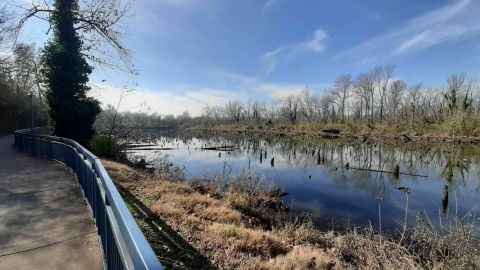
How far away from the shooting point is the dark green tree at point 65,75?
17344 mm

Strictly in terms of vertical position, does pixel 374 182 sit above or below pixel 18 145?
below

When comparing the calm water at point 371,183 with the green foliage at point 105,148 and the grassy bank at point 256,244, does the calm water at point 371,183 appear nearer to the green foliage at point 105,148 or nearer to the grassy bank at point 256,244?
the grassy bank at point 256,244

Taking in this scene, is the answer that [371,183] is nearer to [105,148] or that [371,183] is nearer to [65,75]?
[105,148]

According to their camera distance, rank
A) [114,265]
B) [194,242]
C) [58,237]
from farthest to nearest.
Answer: [194,242] → [58,237] → [114,265]

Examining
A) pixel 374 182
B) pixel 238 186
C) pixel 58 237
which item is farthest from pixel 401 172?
pixel 58 237

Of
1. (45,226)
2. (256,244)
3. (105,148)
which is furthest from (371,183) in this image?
(45,226)

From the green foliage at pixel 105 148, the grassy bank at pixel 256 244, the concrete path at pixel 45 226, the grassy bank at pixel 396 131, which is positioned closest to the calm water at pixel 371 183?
the grassy bank at pixel 256 244

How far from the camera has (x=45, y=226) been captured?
565 cm

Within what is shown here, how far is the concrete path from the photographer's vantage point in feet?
14.4

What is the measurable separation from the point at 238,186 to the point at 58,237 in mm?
9032

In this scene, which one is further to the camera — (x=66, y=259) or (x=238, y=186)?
(x=238, y=186)

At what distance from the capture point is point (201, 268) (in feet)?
17.3

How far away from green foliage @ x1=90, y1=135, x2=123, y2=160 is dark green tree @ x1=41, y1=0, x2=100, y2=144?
2.12 ft

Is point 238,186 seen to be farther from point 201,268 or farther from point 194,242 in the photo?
point 201,268
